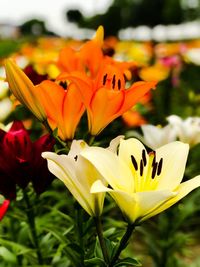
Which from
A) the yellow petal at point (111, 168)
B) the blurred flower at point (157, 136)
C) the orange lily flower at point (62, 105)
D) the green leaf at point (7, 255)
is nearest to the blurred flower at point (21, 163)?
the orange lily flower at point (62, 105)

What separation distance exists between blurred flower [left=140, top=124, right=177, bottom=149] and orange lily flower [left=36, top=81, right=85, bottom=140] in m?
0.35

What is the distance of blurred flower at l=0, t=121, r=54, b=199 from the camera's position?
31.7 inches

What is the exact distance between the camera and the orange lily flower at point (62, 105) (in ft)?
2.61

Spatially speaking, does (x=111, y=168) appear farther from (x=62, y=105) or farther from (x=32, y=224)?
(x=32, y=224)

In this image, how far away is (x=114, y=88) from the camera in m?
0.84

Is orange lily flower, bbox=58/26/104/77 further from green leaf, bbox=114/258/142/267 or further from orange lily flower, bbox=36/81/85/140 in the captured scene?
green leaf, bbox=114/258/142/267

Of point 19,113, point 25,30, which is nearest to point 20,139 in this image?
point 19,113

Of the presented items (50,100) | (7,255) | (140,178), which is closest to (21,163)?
(50,100)

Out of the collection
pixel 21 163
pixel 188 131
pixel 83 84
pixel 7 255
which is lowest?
pixel 7 255

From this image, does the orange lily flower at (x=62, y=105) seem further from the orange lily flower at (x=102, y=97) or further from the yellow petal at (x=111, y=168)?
the yellow petal at (x=111, y=168)

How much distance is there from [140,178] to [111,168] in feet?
0.16

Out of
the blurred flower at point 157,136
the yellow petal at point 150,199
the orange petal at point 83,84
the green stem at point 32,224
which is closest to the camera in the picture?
the yellow petal at point 150,199

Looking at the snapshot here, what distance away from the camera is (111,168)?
670 mm

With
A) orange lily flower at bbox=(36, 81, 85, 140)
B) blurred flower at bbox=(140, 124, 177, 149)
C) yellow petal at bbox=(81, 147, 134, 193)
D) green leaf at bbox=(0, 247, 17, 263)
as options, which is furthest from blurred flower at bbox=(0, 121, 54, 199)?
blurred flower at bbox=(140, 124, 177, 149)
